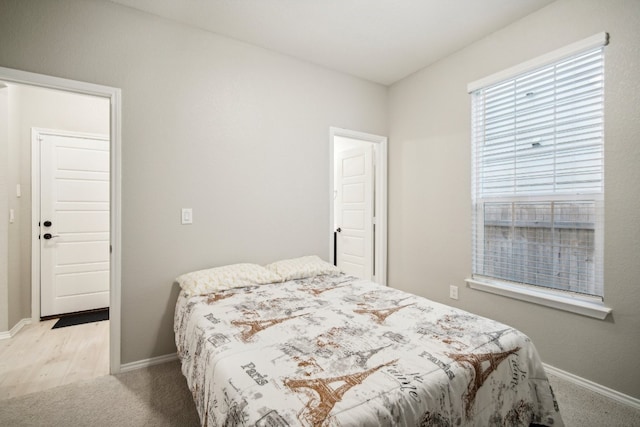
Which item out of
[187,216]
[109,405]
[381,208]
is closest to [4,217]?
[187,216]

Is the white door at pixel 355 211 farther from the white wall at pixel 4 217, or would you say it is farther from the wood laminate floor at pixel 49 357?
the white wall at pixel 4 217

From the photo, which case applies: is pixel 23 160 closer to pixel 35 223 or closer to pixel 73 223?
pixel 35 223

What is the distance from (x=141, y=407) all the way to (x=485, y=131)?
332cm

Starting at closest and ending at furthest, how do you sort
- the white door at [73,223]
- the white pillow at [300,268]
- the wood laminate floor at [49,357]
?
the wood laminate floor at [49,357] < the white pillow at [300,268] < the white door at [73,223]

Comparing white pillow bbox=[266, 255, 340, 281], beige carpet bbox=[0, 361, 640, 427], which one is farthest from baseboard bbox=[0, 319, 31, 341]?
white pillow bbox=[266, 255, 340, 281]

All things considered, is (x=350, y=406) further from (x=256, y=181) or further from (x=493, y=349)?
(x=256, y=181)

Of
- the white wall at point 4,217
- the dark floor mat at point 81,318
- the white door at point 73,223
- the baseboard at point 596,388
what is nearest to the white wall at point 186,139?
the white wall at point 4,217

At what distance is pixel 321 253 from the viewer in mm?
3109

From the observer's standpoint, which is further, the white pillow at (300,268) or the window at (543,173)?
the white pillow at (300,268)

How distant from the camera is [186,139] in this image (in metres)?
2.41

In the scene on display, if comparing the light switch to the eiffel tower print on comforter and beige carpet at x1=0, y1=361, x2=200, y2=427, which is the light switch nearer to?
the eiffel tower print on comforter

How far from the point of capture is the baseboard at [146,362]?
7.23 feet

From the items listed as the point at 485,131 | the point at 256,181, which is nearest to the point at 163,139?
the point at 256,181

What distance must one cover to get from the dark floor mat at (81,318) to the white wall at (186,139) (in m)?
1.44
